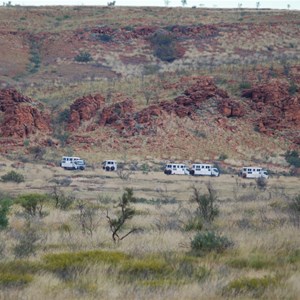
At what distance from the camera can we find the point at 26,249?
1227 centimetres

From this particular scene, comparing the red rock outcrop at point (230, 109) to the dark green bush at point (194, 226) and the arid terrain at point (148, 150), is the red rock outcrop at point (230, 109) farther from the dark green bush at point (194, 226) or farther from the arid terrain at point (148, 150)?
the dark green bush at point (194, 226)

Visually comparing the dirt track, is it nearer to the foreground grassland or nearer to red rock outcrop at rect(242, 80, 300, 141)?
red rock outcrop at rect(242, 80, 300, 141)

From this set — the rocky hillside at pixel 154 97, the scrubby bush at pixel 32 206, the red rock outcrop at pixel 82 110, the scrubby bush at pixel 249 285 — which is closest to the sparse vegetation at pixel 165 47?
the rocky hillside at pixel 154 97

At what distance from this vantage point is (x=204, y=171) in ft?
161

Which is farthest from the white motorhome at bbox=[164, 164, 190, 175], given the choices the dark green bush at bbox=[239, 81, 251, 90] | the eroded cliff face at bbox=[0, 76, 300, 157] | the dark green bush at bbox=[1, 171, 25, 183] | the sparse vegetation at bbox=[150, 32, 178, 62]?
the sparse vegetation at bbox=[150, 32, 178, 62]

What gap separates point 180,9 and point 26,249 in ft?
347

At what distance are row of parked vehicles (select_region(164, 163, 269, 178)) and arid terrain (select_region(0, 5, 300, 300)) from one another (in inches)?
26.8

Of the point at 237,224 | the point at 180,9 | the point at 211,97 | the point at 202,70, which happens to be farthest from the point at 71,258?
the point at 180,9

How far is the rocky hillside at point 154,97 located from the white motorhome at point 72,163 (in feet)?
17.3

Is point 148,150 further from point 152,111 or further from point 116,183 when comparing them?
point 116,183

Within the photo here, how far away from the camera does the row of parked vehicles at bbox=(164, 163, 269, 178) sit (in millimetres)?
48259

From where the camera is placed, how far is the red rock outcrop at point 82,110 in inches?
2308

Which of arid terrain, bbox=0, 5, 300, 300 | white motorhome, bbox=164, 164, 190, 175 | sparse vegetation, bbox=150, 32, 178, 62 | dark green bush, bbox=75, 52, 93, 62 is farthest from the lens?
sparse vegetation, bbox=150, 32, 178, 62

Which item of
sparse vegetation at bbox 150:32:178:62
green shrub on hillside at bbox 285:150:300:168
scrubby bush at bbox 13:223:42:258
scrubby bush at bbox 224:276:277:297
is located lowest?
green shrub on hillside at bbox 285:150:300:168
